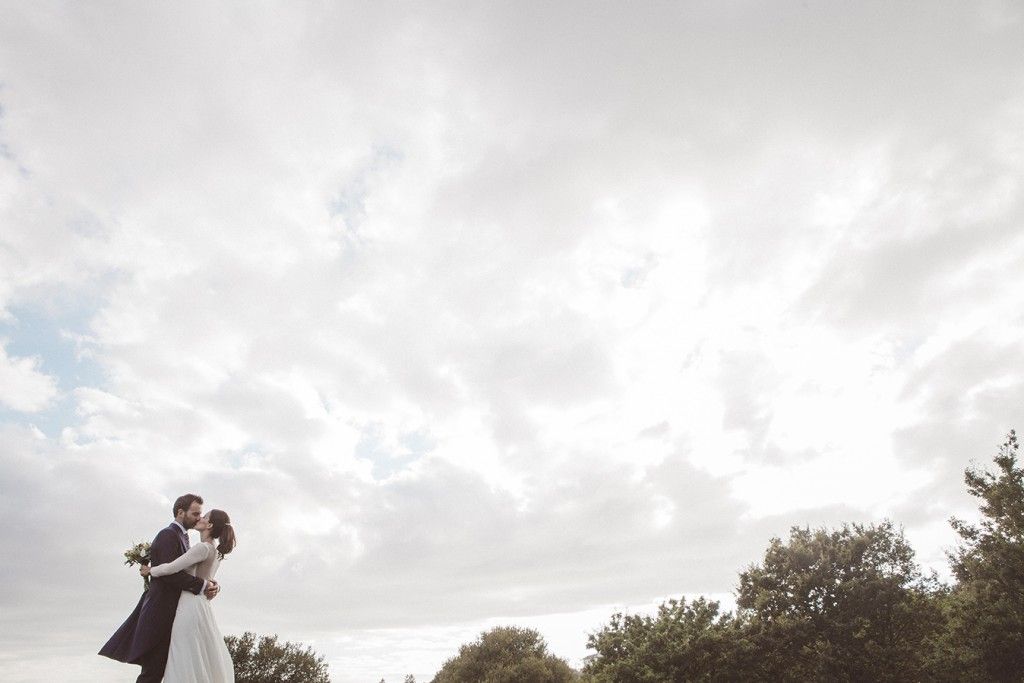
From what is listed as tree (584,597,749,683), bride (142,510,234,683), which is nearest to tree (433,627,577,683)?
tree (584,597,749,683)

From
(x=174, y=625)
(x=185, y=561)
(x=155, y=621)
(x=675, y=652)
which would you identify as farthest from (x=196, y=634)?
(x=675, y=652)

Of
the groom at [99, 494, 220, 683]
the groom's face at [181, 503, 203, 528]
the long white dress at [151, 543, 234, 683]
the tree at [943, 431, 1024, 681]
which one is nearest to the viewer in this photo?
the long white dress at [151, 543, 234, 683]

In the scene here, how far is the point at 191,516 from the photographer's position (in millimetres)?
9492

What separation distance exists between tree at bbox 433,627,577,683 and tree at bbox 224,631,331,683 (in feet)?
46.4

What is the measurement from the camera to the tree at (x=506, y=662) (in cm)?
5900

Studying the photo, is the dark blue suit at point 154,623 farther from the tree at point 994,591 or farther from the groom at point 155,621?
the tree at point 994,591

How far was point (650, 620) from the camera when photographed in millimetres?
48281

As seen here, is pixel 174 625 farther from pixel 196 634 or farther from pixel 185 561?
pixel 185 561

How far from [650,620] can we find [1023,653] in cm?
2323

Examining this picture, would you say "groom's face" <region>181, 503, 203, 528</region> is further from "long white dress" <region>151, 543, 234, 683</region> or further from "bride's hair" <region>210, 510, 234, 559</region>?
"long white dress" <region>151, 543, 234, 683</region>

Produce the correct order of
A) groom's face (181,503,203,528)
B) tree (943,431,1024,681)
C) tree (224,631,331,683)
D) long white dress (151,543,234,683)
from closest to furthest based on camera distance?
long white dress (151,543,234,683) → groom's face (181,503,203,528) → tree (943,431,1024,681) → tree (224,631,331,683)

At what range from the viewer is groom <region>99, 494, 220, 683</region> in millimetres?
8500

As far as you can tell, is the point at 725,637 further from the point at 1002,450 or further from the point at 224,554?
the point at 224,554

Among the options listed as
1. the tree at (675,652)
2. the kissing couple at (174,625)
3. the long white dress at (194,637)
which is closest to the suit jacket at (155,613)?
the kissing couple at (174,625)
